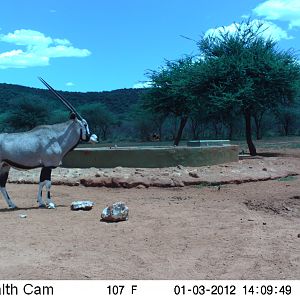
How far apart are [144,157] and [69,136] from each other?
16.0 feet

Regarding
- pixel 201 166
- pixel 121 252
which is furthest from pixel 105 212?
pixel 201 166

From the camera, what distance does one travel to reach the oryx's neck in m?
10.1

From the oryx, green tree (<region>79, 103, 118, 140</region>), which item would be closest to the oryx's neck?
the oryx

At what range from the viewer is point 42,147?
9.78 metres

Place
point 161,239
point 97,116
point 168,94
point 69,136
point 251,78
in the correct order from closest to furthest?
point 161,239, point 69,136, point 251,78, point 168,94, point 97,116

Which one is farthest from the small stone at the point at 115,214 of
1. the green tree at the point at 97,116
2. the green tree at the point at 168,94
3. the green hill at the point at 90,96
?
the green hill at the point at 90,96

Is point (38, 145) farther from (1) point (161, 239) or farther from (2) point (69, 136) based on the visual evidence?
(1) point (161, 239)

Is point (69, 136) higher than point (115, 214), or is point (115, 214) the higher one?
point (69, 136)

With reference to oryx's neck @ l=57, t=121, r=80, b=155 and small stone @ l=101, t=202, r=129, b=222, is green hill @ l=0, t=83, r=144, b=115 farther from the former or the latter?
small stone @ l=101, t=202, r=129, b=222

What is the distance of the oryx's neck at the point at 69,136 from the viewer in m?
10.1

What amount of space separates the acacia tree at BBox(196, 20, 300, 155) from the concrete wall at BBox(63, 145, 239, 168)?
7.26 meters

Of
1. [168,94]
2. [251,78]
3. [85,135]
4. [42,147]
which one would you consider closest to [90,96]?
[168,94]

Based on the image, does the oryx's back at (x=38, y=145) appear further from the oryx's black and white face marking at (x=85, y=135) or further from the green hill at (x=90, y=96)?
the green hill at (x=90, y=96)
